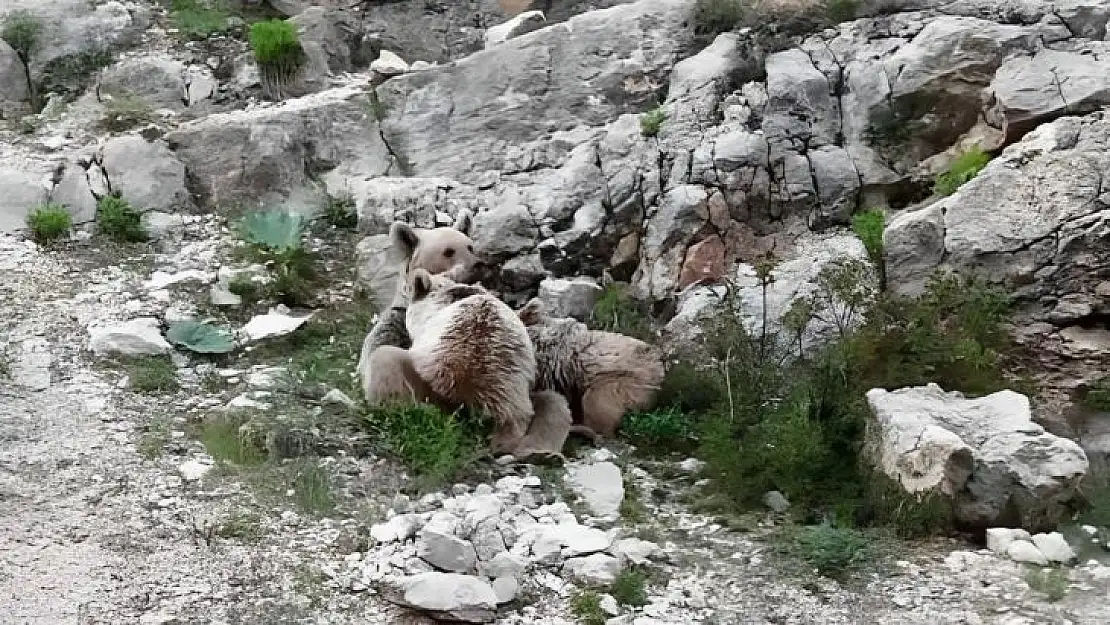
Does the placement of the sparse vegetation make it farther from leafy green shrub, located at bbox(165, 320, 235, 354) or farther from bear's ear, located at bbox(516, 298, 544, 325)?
bear's ear, located at bbox(516, 298, 544, 325)

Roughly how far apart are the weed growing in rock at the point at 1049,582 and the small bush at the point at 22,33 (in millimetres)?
9753

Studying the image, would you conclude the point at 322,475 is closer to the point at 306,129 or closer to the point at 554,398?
the point at 554,398

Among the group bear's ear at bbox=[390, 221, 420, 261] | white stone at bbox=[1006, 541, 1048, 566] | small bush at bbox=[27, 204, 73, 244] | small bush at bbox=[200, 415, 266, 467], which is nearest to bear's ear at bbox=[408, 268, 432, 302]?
bear's ear at bbox=[390, 221, 420, 261]

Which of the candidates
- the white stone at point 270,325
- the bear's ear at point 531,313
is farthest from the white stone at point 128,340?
the bear's ear at point 531,313

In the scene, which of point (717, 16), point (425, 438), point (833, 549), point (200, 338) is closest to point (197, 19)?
point (200, 338)

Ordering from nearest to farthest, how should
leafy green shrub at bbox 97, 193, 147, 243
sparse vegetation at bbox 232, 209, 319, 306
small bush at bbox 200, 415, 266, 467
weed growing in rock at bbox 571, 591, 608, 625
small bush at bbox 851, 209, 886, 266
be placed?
weed growing in rock at bbox 571, 591, 608, 625
small bush at bbox 200, 415, 266, 467
small bush at bbox 851, 209, 886, 266
sparse vegetation at bbox 232, 209, 319, 306
leafy green shrub at bbox 97, 193, 147, 243

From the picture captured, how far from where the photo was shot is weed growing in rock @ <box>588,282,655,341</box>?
8109 millimetres

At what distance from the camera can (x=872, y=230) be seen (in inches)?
313

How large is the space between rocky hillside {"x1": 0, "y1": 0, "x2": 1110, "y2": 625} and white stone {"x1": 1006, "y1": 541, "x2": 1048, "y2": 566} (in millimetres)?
32

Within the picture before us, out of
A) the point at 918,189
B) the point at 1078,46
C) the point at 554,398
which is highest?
the point at 1078,46

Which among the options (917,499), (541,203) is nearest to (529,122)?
(541,203)

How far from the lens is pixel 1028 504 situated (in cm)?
571

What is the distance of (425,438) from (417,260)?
208 cm

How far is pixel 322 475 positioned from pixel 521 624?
168cm
